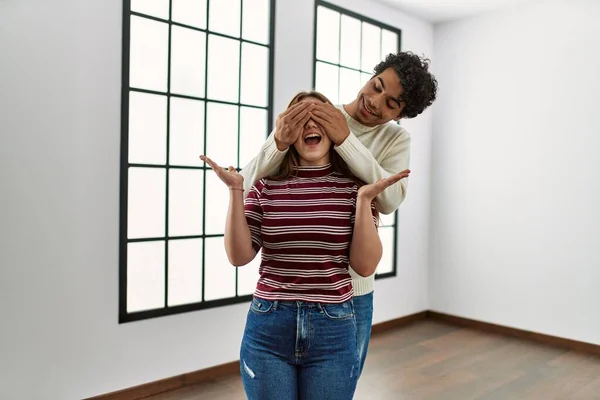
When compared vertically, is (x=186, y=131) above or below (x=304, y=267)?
above

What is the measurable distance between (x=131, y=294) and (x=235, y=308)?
0.71m

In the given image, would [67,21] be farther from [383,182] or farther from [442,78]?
[442,78]

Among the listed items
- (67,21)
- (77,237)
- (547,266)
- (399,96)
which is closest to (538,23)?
(547,266)

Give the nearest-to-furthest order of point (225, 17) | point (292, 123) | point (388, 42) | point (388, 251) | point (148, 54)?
point (292, 123) < point (148, 54) < point (225, 17) < point (388, 42) < point (388, 251)

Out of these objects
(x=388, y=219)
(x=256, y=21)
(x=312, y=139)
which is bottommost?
(x=388, y=219)

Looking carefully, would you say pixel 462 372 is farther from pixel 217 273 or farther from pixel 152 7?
pixel 152 7

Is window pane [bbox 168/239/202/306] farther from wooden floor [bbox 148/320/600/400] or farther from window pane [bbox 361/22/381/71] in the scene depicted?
window pane [bbox 361/22/381/71]

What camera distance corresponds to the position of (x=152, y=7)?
2908mm

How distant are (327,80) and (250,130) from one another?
918 millimetres

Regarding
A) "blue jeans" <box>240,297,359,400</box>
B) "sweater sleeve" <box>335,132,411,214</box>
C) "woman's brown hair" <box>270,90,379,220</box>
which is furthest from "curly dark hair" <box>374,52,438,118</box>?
"blue jeans" <box>240,297,359,400</box>

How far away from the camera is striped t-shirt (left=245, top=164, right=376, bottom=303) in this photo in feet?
4.06

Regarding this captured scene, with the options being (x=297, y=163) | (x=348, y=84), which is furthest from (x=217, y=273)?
(x=297, y=163)

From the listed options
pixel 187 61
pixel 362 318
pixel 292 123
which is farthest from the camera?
pixel 187 61

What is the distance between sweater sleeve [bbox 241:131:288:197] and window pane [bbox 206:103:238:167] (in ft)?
6.06
